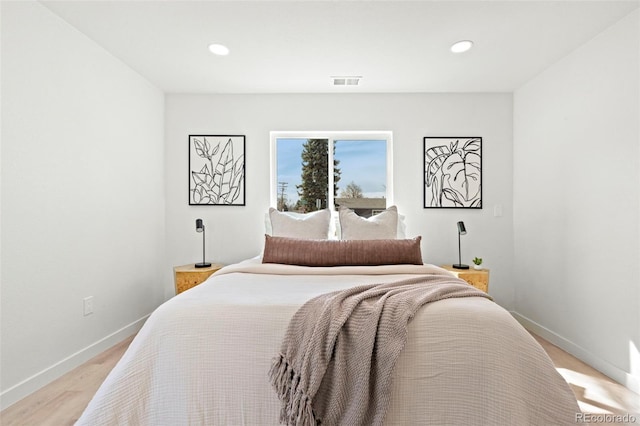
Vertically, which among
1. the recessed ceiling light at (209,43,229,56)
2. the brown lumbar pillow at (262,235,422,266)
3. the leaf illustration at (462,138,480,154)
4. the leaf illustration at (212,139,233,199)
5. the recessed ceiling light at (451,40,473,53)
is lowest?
the brown lumbar pillow at (262,235,422,266)

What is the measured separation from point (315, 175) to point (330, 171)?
171 mm

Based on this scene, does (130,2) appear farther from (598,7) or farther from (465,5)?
(598,7)

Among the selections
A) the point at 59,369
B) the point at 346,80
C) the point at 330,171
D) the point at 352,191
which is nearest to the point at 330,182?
the point at 330,171

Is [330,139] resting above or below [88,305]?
above

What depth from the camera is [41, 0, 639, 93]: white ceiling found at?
2037 millimetres

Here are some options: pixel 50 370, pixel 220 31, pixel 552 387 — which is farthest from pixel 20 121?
pixel 552 387

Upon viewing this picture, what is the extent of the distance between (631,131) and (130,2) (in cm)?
323

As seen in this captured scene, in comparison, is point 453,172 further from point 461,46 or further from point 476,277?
point 461,46

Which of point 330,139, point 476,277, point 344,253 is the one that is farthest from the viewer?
point 330,139

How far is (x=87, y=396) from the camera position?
1.94 meters

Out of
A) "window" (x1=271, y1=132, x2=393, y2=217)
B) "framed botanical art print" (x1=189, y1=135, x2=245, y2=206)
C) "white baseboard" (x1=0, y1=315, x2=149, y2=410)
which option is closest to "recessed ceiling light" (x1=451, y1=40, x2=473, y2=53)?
"window" (x1=271, y1=132, x2=393, y2=217)

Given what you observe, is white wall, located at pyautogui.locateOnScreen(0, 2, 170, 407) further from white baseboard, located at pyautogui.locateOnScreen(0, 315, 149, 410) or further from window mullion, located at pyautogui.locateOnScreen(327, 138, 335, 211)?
window mullion, located at pyautogui.locateOnScreen(327, 138, 335, 211)

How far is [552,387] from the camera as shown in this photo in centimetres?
Answer: 116

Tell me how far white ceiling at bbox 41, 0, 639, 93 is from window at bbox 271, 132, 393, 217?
62 centimetres
